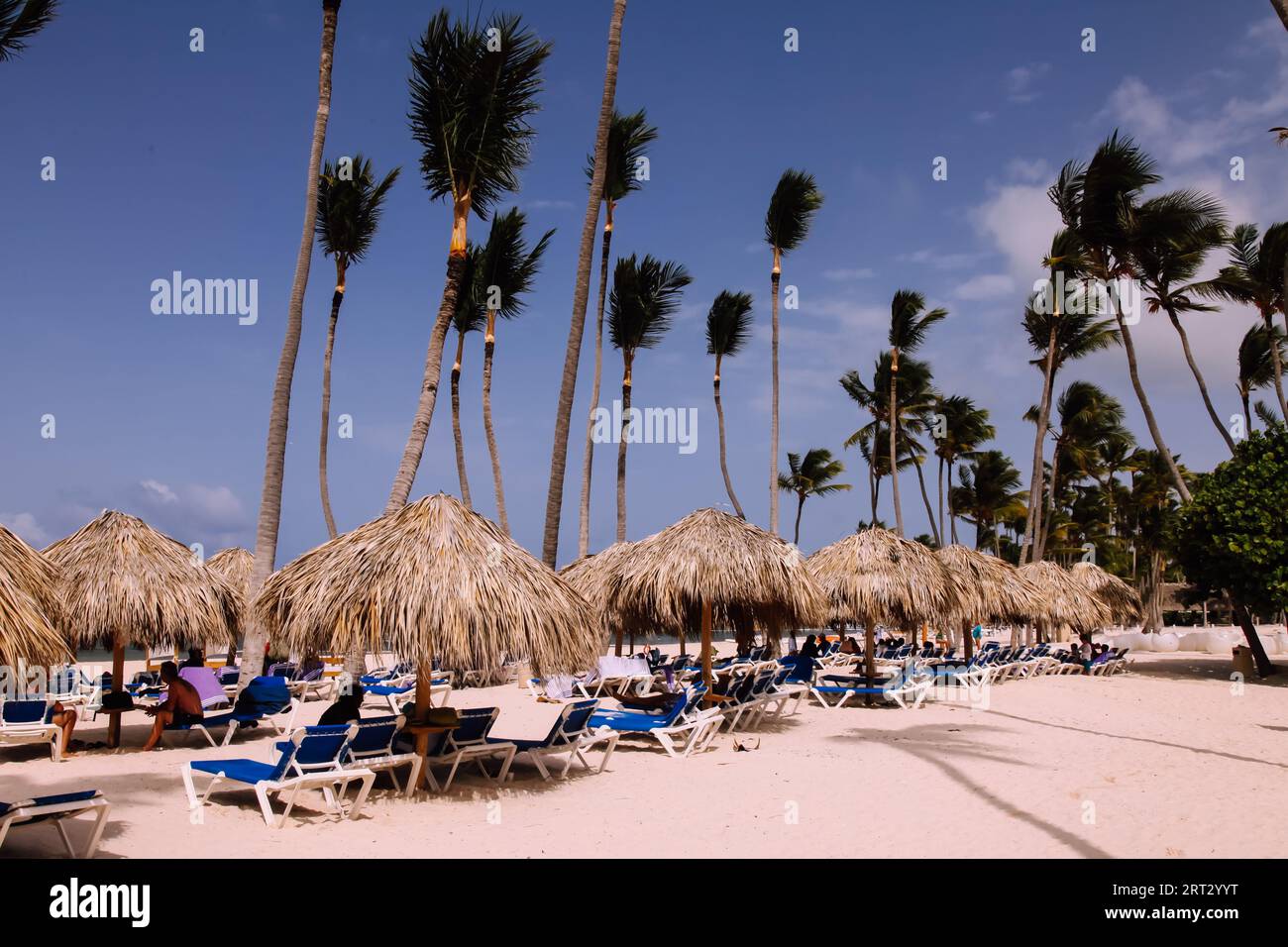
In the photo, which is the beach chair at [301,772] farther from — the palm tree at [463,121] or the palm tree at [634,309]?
the palm tree at [634,309]

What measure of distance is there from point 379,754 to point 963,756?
6.89 metres

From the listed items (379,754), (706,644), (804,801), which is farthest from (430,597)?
(706,644)

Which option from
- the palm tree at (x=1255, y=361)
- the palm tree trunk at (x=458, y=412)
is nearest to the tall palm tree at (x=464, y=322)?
the palm tree trunk at (x=458, y=412)

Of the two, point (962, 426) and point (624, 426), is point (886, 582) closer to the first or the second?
point (624, 426)

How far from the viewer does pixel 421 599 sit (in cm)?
750

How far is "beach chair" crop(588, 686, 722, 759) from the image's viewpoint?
1038cm

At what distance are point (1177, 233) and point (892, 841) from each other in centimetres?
2333

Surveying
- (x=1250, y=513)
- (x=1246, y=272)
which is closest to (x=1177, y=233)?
(x=1246, y=272)

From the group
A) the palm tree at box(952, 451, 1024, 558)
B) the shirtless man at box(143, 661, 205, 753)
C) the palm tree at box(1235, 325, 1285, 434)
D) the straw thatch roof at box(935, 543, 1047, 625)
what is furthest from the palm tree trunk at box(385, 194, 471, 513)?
the palm tree at box(952, 451, 1024, 558)

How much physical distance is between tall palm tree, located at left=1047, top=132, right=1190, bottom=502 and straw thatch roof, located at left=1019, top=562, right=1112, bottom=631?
4041 mm

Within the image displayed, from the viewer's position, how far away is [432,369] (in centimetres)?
1412

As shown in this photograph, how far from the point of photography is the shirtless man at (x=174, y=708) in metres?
10.4

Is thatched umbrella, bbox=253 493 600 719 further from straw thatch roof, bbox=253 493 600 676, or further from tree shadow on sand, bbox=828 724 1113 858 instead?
tree shadow on sand, bbox=828 724 1113 858
